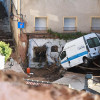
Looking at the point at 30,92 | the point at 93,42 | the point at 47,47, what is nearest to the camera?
the point at 30,92

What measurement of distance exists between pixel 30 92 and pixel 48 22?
17455 millimetres

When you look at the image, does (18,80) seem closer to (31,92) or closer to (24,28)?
(31,92)

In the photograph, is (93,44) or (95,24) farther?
(95,24)

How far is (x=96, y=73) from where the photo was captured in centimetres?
1558

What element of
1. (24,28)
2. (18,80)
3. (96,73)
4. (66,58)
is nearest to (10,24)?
(24,28)

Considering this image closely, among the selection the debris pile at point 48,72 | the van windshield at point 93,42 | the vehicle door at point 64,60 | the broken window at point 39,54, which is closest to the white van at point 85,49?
the van windshield at point 93,42

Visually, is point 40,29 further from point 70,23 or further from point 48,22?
point 70,23

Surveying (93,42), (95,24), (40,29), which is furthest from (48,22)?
(93,42)

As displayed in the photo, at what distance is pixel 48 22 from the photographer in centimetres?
1823

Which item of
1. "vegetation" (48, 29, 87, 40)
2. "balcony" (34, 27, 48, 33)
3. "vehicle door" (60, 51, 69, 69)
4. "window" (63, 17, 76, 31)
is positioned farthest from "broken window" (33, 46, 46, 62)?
"vehicle door" (60, 51, 69, 69)

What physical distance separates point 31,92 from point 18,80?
0.08 m

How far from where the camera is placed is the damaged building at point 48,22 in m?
18.1

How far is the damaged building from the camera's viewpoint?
18.1m

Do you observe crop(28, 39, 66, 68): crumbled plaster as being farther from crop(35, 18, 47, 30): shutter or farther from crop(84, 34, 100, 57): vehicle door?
crop(84, 34, 100, 57): vehicle door
